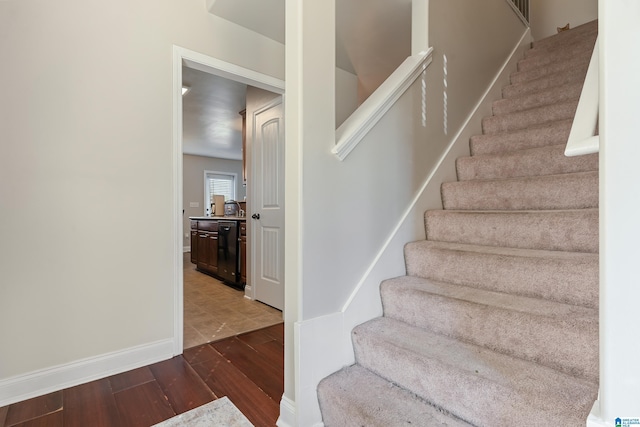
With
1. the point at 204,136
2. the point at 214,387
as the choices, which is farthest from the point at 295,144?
the point at 204,136

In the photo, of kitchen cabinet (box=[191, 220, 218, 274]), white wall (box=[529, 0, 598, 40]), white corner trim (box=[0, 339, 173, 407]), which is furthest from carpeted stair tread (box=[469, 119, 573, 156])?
kitchen cabinet (box=[191, 220, 218, 274])

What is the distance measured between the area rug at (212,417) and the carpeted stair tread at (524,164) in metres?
1.96

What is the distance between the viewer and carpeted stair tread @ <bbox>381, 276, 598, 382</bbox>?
98 centimetres

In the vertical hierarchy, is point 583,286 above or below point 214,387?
above

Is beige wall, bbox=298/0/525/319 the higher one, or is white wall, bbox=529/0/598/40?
white wall, bbox=529/0/598/40

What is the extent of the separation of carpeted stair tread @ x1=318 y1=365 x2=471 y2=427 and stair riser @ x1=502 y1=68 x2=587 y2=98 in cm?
261

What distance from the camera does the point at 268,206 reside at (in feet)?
9.97

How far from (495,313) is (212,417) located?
4.24 feet

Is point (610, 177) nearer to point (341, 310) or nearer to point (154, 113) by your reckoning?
point (341, 310)

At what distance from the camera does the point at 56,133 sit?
1.64m

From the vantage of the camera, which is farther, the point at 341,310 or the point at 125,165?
the point at 125,165

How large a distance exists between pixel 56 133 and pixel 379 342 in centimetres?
196

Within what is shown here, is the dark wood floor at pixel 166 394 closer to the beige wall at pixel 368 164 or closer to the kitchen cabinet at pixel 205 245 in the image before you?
the beige wall at pixel 368 164

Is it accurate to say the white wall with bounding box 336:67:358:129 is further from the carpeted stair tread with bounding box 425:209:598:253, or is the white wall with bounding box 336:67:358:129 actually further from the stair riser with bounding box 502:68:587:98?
the carpeted stair tread with bounding box 425:209:598:253
